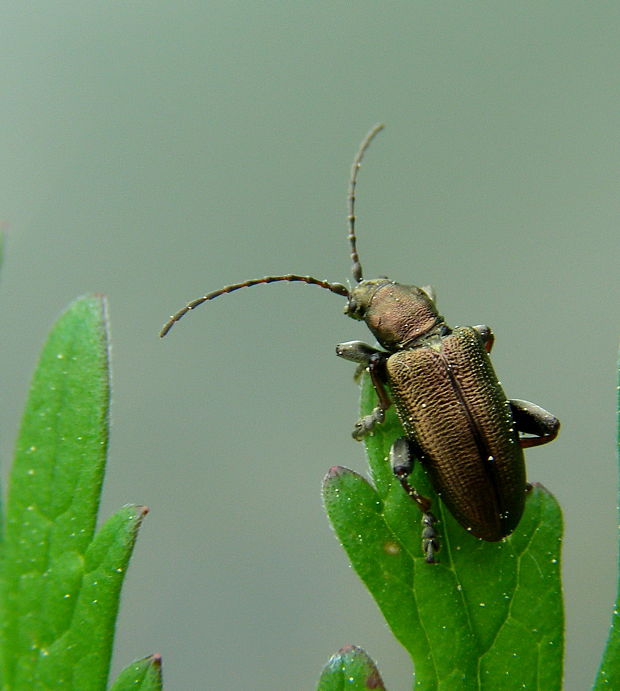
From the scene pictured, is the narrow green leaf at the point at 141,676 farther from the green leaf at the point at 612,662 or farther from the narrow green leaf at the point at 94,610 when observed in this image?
the green leaf at the point at 612,662

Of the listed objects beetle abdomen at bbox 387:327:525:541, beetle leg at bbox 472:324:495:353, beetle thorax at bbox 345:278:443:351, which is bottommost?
beetle abdomen at bbox 387:327:525:541

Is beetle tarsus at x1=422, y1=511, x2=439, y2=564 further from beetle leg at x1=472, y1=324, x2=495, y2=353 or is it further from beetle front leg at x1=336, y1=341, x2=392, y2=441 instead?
beetle leg at x1=472, y1=324, x2=495, y2=353

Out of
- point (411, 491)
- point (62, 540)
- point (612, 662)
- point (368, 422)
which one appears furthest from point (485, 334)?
point (62, 540)

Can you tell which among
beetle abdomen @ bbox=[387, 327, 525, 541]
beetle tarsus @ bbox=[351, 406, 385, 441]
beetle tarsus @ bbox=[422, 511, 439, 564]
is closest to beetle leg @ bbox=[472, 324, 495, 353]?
beetle abdomen @ bbox=[387, 327, 525, 541]

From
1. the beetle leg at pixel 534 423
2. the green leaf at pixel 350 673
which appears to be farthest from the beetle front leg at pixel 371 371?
the green leaf at pixel 350 673

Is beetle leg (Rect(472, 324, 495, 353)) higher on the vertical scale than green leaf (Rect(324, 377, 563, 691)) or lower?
higher

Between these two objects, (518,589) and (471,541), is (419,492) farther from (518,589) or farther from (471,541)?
(518,589)

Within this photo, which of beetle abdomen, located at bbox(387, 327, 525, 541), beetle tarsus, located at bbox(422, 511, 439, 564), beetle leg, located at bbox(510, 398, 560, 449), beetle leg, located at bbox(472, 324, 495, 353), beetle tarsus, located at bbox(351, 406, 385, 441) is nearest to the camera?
beetle tarsus, located at bbox(422, 511, 439, 564)
